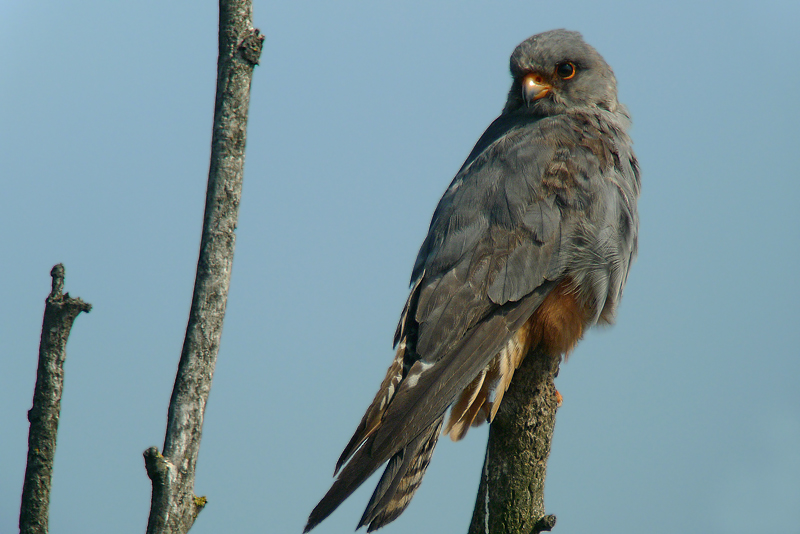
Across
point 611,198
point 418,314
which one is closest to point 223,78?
point 418,314

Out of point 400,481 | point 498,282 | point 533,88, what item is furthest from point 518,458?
point 533,88

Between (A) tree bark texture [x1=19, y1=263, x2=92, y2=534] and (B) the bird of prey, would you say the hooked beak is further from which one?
(A) tree bark texture [x1=19, y1=263, x2=92, y2=534]

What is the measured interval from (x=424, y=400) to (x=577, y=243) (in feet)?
3.31

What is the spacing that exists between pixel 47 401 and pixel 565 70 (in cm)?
293

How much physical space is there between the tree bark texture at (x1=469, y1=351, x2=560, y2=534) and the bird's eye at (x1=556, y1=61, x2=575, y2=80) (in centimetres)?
169

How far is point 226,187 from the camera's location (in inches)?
89.0

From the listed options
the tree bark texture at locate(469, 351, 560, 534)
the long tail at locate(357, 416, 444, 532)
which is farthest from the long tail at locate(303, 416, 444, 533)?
the tree bark texture at locate(469, 351, 560, 534)

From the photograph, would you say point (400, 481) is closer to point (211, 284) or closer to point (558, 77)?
point (211, 284)

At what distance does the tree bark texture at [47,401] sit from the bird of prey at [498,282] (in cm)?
89

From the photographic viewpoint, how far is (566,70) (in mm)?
3699

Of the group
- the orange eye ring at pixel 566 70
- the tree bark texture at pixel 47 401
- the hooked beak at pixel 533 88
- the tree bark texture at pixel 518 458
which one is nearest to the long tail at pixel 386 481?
the tree bark texture at pixel 518 458

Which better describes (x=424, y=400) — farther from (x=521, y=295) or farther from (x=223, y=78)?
(x=223, y=78)

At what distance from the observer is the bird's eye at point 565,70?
3.69 meters

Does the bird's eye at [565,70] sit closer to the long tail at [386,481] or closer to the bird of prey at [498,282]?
the bird of prey at [498,282]
